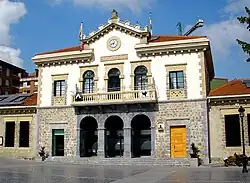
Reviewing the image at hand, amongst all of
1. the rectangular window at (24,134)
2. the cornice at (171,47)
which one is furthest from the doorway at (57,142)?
the cornice at (171,47)

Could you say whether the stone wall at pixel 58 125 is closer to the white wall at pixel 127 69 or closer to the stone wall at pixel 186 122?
the white wall at pixel 127 69

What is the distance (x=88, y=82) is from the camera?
30094 millimetres

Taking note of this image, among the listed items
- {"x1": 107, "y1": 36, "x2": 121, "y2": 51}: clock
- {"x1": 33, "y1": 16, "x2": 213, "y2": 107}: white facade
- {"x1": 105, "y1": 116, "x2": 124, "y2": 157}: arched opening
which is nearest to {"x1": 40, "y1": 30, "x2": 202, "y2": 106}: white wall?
{"x1": 33, "y1": 16, "x2": 213, "y2": 107}: white facade

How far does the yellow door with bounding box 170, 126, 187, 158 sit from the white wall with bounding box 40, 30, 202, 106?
2.74m

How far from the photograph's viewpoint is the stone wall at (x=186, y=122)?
25.9 m

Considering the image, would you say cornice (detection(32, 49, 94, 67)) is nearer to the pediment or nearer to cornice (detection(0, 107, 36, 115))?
the pediment

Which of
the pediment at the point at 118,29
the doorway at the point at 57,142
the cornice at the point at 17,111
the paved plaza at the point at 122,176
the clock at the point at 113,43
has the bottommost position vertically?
the paved plaza at the point at 122,176

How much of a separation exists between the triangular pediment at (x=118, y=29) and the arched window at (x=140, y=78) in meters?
2.88

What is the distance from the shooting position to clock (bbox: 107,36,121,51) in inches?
1164

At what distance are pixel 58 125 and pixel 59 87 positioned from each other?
11.5 ft

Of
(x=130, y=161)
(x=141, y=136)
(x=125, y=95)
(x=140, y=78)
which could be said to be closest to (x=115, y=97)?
(x=125, y=95)

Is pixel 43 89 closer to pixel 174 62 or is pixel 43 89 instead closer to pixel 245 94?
pixel 174 62

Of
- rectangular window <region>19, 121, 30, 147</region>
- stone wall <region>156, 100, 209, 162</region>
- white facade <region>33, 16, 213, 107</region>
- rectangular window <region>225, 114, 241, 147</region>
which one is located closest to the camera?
rectangular window <region>225, 114, 241, 147</region>

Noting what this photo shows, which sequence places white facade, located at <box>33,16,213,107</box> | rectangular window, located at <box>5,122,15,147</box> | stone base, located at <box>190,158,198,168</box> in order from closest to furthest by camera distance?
stone base, located at <box>190,158,198,168</box>, white facade, located at <box>33,16,213,107</box>, rectangular window, located at <box>5,122,15,147</box>
